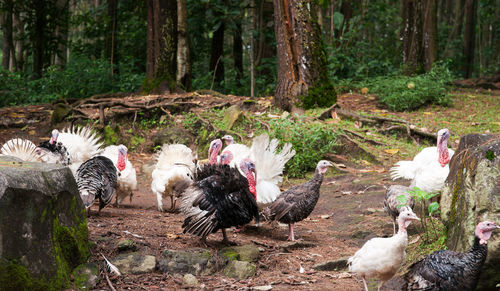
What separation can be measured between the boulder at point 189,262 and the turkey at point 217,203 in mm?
306

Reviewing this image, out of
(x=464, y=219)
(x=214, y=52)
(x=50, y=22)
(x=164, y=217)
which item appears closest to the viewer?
(x=464, y=219)

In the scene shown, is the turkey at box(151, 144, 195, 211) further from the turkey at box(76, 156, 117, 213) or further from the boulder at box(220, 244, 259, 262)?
the boulder at box(220, 244, 259, 262)

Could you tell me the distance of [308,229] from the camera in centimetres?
668

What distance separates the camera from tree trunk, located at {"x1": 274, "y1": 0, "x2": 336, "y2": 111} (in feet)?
35.6

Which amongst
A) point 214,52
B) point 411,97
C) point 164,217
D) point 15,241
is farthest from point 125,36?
point 15,241

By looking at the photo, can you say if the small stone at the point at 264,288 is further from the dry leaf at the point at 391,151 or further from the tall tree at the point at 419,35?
the tall tree at the point at 419,35

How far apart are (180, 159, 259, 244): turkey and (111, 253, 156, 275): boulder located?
0.59m

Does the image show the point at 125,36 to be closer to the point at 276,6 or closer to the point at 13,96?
the point at 13,96

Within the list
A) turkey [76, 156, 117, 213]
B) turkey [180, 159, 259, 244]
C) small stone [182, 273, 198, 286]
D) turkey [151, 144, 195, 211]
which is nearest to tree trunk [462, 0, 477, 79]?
turkey [151, 144, 195, 211]

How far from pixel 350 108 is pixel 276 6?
3.02 metres

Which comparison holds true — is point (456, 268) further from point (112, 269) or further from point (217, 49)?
point (217, 49)

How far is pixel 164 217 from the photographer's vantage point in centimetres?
686

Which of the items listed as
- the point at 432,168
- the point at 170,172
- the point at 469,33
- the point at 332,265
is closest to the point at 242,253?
the point at 332,265

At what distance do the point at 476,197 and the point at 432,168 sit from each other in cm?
212
